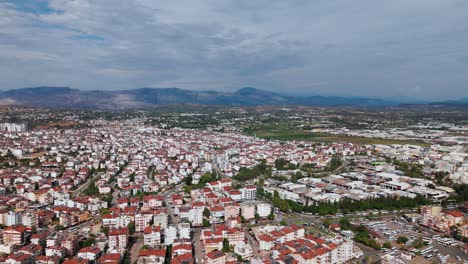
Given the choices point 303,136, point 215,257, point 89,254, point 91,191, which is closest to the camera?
point 215,257

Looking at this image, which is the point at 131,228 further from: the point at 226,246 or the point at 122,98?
the point at 122,98

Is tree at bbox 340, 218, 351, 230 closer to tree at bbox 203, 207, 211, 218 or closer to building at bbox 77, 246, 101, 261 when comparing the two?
tree at bbox 203, 207, 211, 218

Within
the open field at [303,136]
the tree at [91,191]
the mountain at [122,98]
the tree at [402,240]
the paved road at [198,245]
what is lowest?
the paved road at [198,245]

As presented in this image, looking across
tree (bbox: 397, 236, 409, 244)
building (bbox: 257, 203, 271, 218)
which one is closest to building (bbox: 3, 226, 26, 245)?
building (bbox: 257, 203, 271, 218)

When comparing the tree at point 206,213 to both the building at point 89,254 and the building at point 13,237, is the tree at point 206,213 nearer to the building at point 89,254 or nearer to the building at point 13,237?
the building at point 89,254

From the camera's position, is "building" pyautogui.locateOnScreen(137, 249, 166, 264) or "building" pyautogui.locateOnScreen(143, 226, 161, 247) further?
"building" pyautogui.locateOnScreen(143, 226, 161, 247)

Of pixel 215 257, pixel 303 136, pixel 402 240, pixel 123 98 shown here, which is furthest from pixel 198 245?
pixel 123 98

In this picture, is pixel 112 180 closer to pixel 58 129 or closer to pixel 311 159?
pixel 311 159

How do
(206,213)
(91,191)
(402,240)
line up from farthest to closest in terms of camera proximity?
(91,191)
(206,213)
(402,240)

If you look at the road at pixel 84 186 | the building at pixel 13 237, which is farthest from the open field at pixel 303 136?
the building at pixel 13 237
